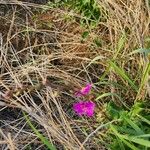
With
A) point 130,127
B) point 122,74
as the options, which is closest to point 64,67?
point 122,74

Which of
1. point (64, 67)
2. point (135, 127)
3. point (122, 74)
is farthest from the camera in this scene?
point (64, 67)

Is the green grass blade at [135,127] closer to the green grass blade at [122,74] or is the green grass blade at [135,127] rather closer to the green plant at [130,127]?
the green plant at [130,127]

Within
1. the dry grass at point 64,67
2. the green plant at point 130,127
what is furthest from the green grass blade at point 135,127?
the dry grass at point 64,67

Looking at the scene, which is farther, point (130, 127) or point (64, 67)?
point (64, 67)

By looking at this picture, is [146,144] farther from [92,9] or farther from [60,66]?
[92,9]

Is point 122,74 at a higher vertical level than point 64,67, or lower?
higher

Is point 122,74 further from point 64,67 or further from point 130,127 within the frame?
point 64,67

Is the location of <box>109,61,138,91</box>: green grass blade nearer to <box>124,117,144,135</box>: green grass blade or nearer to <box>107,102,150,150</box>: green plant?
<box>107,102,150,150</box>: green plant

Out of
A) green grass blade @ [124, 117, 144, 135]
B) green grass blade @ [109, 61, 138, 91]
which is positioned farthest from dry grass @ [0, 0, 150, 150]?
green grass blade @ [124, 117, 144, 135]

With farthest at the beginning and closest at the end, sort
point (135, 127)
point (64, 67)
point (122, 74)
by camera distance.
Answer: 1. point (64, 67)
2. point (122, 74)
3. point (135, 127)
